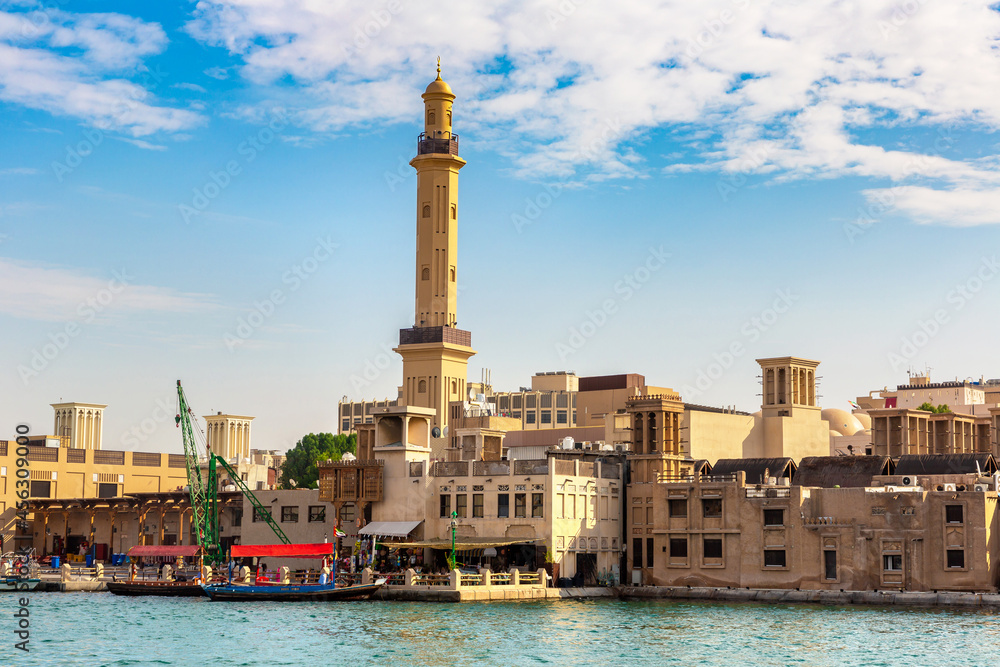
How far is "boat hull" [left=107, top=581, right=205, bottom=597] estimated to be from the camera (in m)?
80.4

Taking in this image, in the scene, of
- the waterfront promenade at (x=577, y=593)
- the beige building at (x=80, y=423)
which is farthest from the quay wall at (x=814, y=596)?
the beige building at (x=80, y=423)

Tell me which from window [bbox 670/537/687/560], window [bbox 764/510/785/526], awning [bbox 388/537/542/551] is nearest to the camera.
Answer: window [bbox 764/510/785/526]

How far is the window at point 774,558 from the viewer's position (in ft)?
256

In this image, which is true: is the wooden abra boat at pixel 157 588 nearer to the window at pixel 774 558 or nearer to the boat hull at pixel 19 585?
the boat hull at pixel 19 585

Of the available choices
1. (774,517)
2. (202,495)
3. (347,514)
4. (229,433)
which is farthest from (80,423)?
(774,517)

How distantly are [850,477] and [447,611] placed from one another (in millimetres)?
31457

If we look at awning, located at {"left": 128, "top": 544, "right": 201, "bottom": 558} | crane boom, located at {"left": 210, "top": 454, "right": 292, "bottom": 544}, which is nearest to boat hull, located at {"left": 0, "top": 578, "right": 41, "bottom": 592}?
awning, located at {"left": 128, "top": 544, "right": 201, "bottom": 558}

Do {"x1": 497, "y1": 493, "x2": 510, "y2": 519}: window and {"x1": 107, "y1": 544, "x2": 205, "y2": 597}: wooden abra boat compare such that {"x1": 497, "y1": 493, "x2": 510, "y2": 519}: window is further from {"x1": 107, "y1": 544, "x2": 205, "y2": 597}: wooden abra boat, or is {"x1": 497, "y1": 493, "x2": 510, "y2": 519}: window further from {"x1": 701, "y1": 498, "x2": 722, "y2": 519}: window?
{"x1": 107, "y1": 544, "x2": 205, "y2": 597}: wooden abra boat

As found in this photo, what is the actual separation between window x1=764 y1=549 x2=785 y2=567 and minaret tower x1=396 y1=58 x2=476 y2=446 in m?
41.8

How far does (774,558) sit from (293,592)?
27610mm

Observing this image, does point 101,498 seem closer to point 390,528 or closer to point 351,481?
point 351,481

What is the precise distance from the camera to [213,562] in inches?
3748

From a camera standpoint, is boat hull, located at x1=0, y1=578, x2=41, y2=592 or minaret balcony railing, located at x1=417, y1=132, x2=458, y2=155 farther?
minaret balcony railing, located at x1=417, y1=132, x2=458, y2=155

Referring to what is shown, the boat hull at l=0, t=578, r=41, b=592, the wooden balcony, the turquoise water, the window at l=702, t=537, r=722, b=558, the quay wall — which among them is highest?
the wooden balcony
